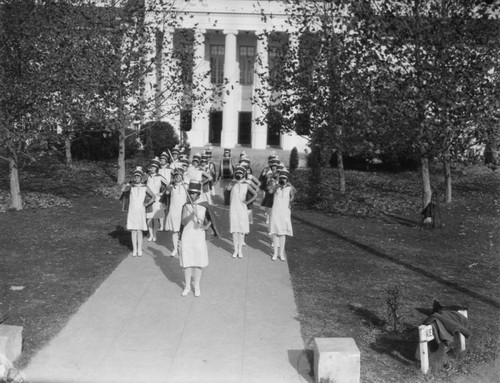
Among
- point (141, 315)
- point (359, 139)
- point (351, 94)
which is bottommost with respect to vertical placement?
point (141, 315)

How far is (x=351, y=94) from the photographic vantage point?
1764cm

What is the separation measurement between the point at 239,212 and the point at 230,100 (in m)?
28.5

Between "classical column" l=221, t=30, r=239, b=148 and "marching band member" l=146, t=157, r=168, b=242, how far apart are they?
24.0 m

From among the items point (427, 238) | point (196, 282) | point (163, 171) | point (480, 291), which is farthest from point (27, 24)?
point (480, 291)

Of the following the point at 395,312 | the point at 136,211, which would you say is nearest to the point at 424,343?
the point at 395,312

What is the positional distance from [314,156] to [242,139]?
49.5ft

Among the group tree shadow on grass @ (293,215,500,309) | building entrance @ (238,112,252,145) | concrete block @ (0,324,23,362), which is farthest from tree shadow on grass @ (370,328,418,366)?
building entrance @ (238,112,252,145)

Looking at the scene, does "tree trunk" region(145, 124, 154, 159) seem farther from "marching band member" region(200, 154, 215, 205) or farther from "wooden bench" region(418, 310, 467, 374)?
"wooden bench" region(418, 310, 467, 374)

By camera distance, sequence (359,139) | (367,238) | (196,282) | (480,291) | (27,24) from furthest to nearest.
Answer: (359,139) < (27,24) < (367,238) < (480,291) < (196,282)

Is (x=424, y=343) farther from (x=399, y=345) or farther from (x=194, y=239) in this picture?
(x=194, y=239)

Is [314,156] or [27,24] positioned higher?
[27,24]

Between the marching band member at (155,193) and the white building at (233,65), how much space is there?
22.3 m

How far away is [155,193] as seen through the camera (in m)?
15.6

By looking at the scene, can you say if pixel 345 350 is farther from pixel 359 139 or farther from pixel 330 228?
pixel 359 139
